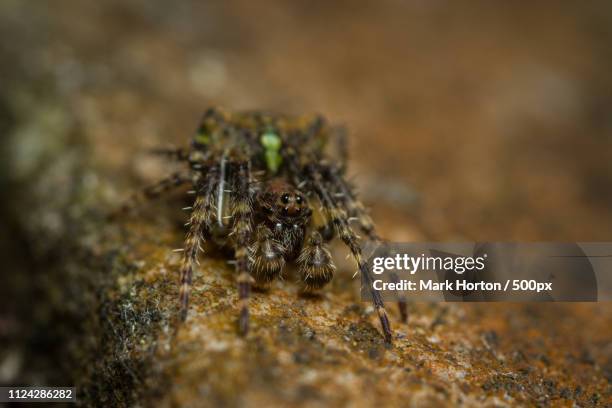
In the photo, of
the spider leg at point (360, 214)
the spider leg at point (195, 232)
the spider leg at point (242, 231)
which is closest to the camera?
the spider leg at point (242, 231)

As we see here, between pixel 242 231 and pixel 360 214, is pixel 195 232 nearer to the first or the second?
pixel 242 231

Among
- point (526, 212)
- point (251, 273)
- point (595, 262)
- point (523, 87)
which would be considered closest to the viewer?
point (251, 273)

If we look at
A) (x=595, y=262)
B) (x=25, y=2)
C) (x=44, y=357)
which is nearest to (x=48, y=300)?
(x=44, y=357)

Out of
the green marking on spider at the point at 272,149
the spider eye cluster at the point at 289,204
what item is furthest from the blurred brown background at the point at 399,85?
the spider eye cluster at the point at 289,204

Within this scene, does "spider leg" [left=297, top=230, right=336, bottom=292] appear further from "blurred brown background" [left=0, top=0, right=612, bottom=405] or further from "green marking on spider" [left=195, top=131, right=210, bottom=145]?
"green marking on spider" [left=195, top=131, right=210, bottom=145]

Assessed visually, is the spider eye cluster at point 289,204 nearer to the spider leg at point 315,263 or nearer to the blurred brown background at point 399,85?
the spider leg at point 315,263

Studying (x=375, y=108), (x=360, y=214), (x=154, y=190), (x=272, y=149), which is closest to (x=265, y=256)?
(x=360, y=214)

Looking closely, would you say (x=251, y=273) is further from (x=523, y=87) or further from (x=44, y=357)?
(x=523, y=87)
